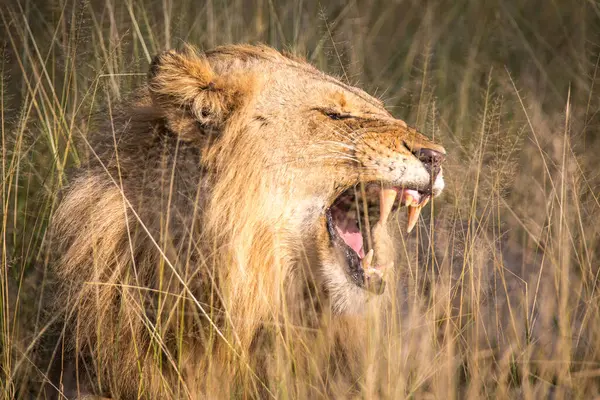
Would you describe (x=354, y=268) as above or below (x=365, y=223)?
below

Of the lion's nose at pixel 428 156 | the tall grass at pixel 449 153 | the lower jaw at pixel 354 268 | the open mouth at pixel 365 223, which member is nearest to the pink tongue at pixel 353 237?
the open mouth at pixel 365 223

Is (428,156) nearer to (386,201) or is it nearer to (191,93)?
(386,201)

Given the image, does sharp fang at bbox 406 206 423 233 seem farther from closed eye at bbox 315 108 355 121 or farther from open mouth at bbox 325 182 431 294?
closed eye at bbox 315 108 355 121

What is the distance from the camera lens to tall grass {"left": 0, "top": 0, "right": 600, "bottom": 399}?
11.0 feet

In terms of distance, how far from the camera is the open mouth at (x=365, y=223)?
335 centimetres

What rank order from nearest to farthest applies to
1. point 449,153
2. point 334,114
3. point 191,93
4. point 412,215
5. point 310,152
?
1. point 191,93
2. point 310,152
3. point 334,114
4. point 412,215
5. point 449,153

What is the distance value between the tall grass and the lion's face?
262mm

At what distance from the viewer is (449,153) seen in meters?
4.90

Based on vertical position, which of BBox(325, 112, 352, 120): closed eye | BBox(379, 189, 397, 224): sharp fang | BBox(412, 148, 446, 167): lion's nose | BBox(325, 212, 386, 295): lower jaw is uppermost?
BBox(325, 112, 352, 120): closed eye

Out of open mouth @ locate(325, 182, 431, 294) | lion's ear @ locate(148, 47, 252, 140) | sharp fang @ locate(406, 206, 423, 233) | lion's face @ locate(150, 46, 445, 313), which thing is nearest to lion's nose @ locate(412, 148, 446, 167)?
lion's face @ locate(150, 46, 445, 313)

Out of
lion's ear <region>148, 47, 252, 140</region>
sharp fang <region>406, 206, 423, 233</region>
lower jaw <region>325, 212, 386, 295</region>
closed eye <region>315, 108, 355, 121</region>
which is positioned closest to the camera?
lion's ear <region>148, 47, 252, 140</region>

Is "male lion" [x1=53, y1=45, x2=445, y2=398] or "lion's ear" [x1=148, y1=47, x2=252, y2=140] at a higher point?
"lion's ear" [x1=148, y1=47, x2=252, y2=140]

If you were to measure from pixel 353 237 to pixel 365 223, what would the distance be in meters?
0.22

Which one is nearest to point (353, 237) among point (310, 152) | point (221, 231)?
point (310, 152)
